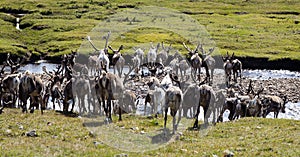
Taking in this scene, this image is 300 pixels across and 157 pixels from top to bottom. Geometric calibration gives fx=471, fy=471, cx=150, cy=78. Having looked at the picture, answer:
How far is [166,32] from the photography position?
95.1m

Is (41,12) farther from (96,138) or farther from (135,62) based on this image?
(96,138)

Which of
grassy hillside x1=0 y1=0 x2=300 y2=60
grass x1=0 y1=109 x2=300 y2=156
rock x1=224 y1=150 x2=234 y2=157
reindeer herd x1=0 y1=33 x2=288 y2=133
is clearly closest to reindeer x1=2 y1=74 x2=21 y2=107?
reindeer herd x1=0 y1=33 x2=288 y2=133

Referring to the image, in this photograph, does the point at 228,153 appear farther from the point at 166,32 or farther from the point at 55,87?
the point at 166,32

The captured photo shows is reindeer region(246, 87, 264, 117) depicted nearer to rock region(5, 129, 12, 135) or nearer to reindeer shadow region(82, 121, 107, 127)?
reindeer shadow region(82, 121, 107, 127)

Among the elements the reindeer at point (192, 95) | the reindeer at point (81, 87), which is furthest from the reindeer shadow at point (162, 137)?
the reindeer at point (81, 87)

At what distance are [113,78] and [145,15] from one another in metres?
95.7

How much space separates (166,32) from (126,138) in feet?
252

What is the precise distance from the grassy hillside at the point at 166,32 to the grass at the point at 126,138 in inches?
2069

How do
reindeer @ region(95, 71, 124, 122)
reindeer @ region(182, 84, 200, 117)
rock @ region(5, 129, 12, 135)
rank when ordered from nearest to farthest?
rock @ region(5, 129, 12, 135)
reindeer @ region(95, 71, 124, 122)
reindeer @ region(182, 84, 200, 117)

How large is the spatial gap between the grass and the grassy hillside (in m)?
52.6

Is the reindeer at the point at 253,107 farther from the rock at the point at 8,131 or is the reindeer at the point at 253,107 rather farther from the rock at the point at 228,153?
the rock at the point at 8,131

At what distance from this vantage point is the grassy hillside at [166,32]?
273 ft

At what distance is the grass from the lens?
16.5 m

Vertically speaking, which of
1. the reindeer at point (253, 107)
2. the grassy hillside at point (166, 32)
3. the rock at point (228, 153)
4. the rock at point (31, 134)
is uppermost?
the grassy hillside at point (166, 32)
